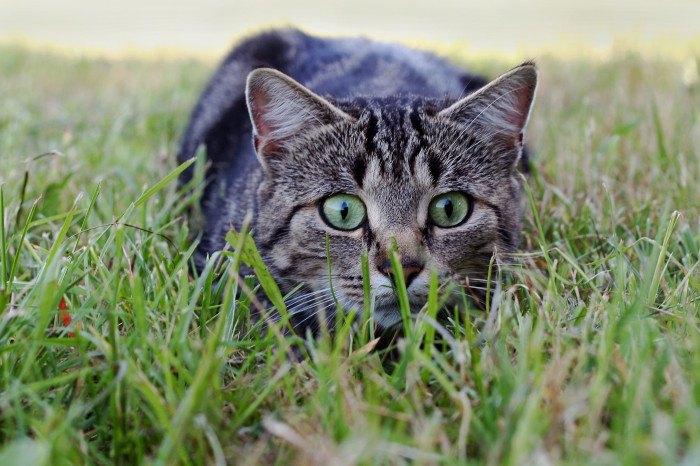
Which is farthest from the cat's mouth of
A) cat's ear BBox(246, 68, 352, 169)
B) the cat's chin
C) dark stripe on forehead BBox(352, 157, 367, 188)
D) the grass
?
cat's ear BBox(246, 68, 352, 169)

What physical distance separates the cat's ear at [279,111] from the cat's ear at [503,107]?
0.39 meters

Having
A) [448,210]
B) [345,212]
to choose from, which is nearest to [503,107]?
[448,210]

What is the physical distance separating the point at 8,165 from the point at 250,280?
1.72m

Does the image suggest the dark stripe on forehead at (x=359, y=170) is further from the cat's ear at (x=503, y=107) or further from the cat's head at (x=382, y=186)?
the cat's ear at (x=503, y=107)

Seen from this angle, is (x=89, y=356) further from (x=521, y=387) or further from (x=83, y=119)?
(x=83, y=119)

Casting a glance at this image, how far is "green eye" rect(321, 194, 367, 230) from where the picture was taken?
1822 mm

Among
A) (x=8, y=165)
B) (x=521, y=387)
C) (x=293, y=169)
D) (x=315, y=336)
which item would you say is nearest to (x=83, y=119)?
(x=8, y=165)

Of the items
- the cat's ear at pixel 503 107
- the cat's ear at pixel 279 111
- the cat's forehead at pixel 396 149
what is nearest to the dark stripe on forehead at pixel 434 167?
the cat's forehead at pixel 396 149

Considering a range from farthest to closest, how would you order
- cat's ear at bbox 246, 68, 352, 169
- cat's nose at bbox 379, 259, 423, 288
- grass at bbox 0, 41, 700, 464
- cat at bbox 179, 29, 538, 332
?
cat's ear at bbox 246, 68, 352, 169 → cat at bbox 179, 29, 538, 332 → cat's nose at bbox 379, 259, 423, 288 → grass at bbox 0, 41, 700, 464

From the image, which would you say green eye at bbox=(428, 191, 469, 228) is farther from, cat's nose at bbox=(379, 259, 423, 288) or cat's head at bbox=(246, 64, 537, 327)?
cat's nose at bbox=(379, 259, 423, 288)

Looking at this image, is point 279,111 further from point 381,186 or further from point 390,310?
point 390,310

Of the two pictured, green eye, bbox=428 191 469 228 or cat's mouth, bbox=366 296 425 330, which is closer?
cat's mouth, bbox=366 296 425 330

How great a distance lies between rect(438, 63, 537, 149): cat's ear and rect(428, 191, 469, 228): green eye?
0.94 ft

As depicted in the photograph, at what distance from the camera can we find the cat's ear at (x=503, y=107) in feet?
6.24
